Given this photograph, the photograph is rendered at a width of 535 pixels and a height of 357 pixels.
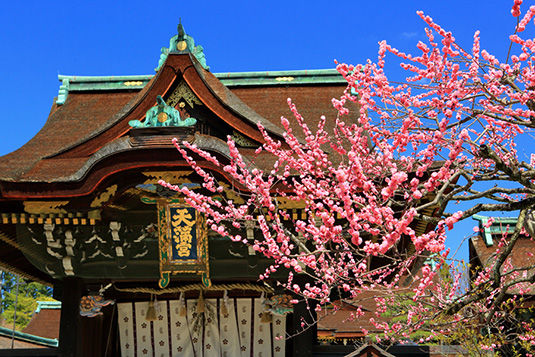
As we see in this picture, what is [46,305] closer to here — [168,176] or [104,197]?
[104,197]

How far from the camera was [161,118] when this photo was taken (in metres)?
8.04

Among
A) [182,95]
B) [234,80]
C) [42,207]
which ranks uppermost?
[234,80]

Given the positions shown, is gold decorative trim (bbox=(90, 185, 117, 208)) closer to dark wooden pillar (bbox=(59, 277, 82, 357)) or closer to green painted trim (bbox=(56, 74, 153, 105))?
dark wooden pillar (bbox=(59, 277, 82, 357))

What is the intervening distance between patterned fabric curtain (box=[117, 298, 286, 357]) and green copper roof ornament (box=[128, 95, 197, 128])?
11.9 feet

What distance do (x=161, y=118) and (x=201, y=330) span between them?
4119mm

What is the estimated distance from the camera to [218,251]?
339 inches

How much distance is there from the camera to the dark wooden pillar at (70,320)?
870cm

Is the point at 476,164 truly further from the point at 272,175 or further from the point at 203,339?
the point at 203,339

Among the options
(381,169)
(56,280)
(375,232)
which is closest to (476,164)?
(381,169)

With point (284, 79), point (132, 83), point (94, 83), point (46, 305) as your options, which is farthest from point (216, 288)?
point (46, 305)

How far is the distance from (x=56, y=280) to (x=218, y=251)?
280cm

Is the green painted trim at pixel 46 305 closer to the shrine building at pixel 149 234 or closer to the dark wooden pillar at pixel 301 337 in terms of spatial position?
the shrine building at pixel 149 234

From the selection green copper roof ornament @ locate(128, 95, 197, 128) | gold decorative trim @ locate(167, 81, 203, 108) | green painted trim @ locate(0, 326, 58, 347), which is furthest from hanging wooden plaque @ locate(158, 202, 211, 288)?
green painted trim @ locate(0, 326, 58, 347)

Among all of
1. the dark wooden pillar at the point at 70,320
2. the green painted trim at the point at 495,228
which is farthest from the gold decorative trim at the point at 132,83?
the green painted trim at the point at 495,228
